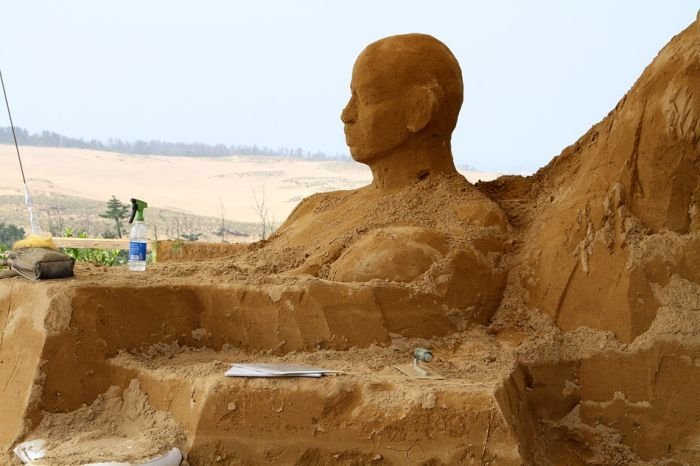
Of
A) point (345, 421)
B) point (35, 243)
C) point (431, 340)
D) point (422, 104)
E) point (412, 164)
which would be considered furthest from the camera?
point (412, 164)

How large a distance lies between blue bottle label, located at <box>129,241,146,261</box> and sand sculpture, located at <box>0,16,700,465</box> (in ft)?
0.86

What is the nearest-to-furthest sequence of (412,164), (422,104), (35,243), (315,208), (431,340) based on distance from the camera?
(431,340) < (35,243) < (422,104) < (412,164) < (315,208)

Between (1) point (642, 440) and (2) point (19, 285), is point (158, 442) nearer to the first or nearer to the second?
(2) point (19, 285)

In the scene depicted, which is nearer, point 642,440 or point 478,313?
point 642,440

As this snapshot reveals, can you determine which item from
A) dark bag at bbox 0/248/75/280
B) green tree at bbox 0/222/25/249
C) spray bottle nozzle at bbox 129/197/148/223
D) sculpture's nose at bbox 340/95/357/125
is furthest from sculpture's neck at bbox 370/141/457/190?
green tree at bbox 0/222/25/249

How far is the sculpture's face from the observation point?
470 cm

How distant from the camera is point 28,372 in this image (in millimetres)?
3643

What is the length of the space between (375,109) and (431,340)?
1.58m

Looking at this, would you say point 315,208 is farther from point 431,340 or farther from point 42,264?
point 42,264

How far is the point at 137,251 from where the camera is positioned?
4445mm

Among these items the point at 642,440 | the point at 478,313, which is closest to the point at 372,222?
the point at 478,313

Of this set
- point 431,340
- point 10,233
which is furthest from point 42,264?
point 10,233

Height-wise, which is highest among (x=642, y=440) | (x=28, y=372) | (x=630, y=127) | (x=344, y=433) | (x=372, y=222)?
(x=630, y=127)

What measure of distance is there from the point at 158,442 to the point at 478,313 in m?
1.80
